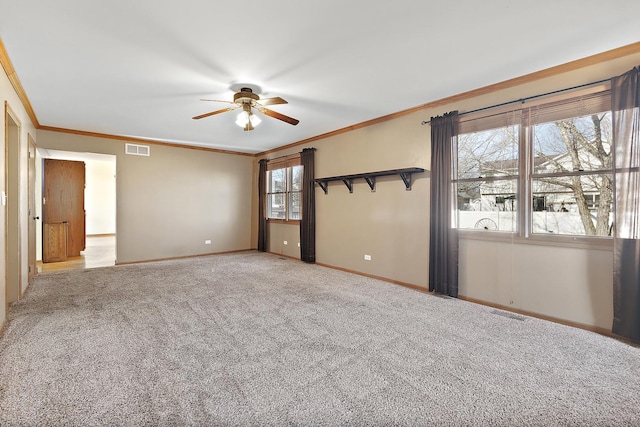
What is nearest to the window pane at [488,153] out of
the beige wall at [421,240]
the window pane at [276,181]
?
the beige wall at [421,240]

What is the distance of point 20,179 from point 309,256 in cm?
453

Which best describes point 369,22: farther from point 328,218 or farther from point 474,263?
point 328,218

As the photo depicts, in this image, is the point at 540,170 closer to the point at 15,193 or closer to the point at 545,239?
the point at 545,239

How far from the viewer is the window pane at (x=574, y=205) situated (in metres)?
3.00

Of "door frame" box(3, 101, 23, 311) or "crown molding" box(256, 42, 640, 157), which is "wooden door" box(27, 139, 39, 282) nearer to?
"door frame" box(3, 101, 23, 311)

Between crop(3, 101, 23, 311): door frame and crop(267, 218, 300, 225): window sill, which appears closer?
crop(3, 101, 23, 311): door frame

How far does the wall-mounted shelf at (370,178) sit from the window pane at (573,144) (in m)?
1.39

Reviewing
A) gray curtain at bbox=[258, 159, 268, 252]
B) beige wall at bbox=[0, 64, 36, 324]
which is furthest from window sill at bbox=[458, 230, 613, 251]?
beige wall at bbox=[0, 64, 36, 324]

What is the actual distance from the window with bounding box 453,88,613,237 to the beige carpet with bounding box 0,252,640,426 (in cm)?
109

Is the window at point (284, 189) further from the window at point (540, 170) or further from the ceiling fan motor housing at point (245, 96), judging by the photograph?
the window at point (540, 170)

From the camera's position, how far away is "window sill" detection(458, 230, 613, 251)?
117 inches

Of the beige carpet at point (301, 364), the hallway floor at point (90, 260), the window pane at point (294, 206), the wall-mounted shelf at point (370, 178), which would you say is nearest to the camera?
the beige carpet at point (301, 364)

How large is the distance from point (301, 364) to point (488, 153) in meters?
3.27

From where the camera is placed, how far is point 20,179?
12.6 ft
